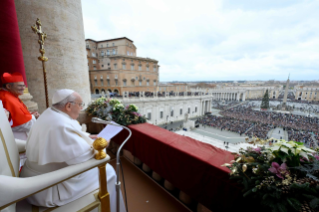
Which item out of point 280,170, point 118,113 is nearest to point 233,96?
point 118,113

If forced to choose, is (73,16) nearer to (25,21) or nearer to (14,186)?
(25,21)

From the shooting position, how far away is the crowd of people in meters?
1.92

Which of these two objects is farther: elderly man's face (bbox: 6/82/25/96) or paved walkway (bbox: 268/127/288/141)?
paved walkway (bbox: 268/127/288/141)

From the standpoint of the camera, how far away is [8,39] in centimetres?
205

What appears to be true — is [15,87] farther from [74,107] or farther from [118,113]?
[118,113]

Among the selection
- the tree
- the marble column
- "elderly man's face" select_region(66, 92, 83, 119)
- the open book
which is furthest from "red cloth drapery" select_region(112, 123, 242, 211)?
the marble column

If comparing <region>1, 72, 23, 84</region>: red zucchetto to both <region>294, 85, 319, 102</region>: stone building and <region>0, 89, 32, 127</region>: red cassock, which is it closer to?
<region>0, 89, 32, 127</region>: red cassock

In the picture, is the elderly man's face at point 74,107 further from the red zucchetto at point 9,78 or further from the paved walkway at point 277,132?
the paved walkway at point 277,132

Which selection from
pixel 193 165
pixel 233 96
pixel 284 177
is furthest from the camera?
pixel 233 96

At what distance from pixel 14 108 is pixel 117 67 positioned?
17013mm

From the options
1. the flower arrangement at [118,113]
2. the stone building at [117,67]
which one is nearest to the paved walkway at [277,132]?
the flower arrangement at [118,113]

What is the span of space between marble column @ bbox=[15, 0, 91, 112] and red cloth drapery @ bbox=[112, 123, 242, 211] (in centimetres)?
282

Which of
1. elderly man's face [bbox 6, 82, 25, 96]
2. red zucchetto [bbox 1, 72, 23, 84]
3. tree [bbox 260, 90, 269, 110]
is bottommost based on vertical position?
tree [bbox 260, 90, 269, 110]

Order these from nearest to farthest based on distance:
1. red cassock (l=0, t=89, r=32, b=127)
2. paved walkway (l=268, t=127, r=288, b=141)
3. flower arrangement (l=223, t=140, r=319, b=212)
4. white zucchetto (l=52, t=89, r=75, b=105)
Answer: flower arrangement (l=223, t=140, r=319, b=212), white zucchetto (l=52, t=89, r=75, b=105), red cassock (l=0, t=89, r=32, b=127), paved walkway (l=268, t=127, r=288, b=141)
